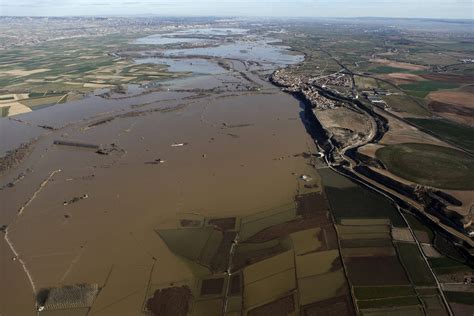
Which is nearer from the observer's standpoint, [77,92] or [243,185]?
[243,185]

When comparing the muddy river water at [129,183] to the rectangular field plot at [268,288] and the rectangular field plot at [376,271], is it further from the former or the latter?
the rectangular field plot at [376,271]

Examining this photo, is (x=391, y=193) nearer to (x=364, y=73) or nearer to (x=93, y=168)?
(x=93, y=168)

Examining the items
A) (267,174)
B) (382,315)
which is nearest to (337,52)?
(267,174)

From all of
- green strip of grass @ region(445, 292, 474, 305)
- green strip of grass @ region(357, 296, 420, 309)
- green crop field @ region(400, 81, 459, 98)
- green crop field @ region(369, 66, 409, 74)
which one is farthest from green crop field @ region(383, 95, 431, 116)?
green strip of grass @ region(357, 296, 420, 309)

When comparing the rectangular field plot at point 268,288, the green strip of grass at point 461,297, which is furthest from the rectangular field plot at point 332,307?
the green strip of grass at point 461,297

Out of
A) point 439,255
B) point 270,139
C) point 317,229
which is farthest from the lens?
point 270,139

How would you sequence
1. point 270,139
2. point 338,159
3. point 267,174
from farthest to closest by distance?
point 270,139, point 338,159, point 267,174

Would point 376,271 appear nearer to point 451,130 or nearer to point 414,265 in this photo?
point 414,265

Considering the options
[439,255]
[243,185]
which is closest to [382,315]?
[439,255]
